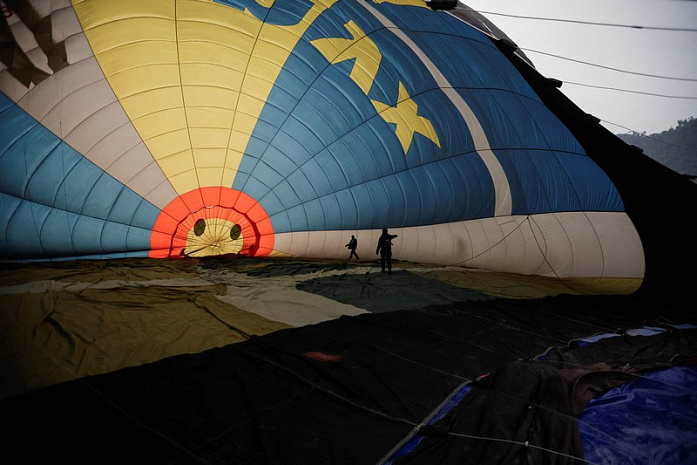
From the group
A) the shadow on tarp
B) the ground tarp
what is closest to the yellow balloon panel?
the ground tarp

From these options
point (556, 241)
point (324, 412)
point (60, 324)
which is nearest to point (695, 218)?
point (556, 241)

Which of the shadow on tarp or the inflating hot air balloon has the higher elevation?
the inflating hot air balloon

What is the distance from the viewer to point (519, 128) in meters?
5.67

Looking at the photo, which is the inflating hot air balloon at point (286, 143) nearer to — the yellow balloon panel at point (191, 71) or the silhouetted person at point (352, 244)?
the yellow balloon panel at point (191, 71)

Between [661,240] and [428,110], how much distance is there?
3.69 meters

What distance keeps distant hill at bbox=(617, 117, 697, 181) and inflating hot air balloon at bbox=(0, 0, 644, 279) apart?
70.0m

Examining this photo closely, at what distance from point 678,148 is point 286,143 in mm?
98013

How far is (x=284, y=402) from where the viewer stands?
180cm

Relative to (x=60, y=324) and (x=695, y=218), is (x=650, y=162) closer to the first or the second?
(x=695, y=218)

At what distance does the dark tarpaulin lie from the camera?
1425 mm

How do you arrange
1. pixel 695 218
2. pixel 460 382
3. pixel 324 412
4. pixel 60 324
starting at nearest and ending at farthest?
pixel 324 412
pixel 460 382
pixel 60 324
pixel 695 218

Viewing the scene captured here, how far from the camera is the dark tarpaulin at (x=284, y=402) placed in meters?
1.42

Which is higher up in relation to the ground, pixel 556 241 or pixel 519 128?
pixel 519 128

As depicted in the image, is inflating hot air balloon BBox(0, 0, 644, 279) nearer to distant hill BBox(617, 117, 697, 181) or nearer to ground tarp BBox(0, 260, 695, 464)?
ground tarp BBox(0, 260, 695, 464)
